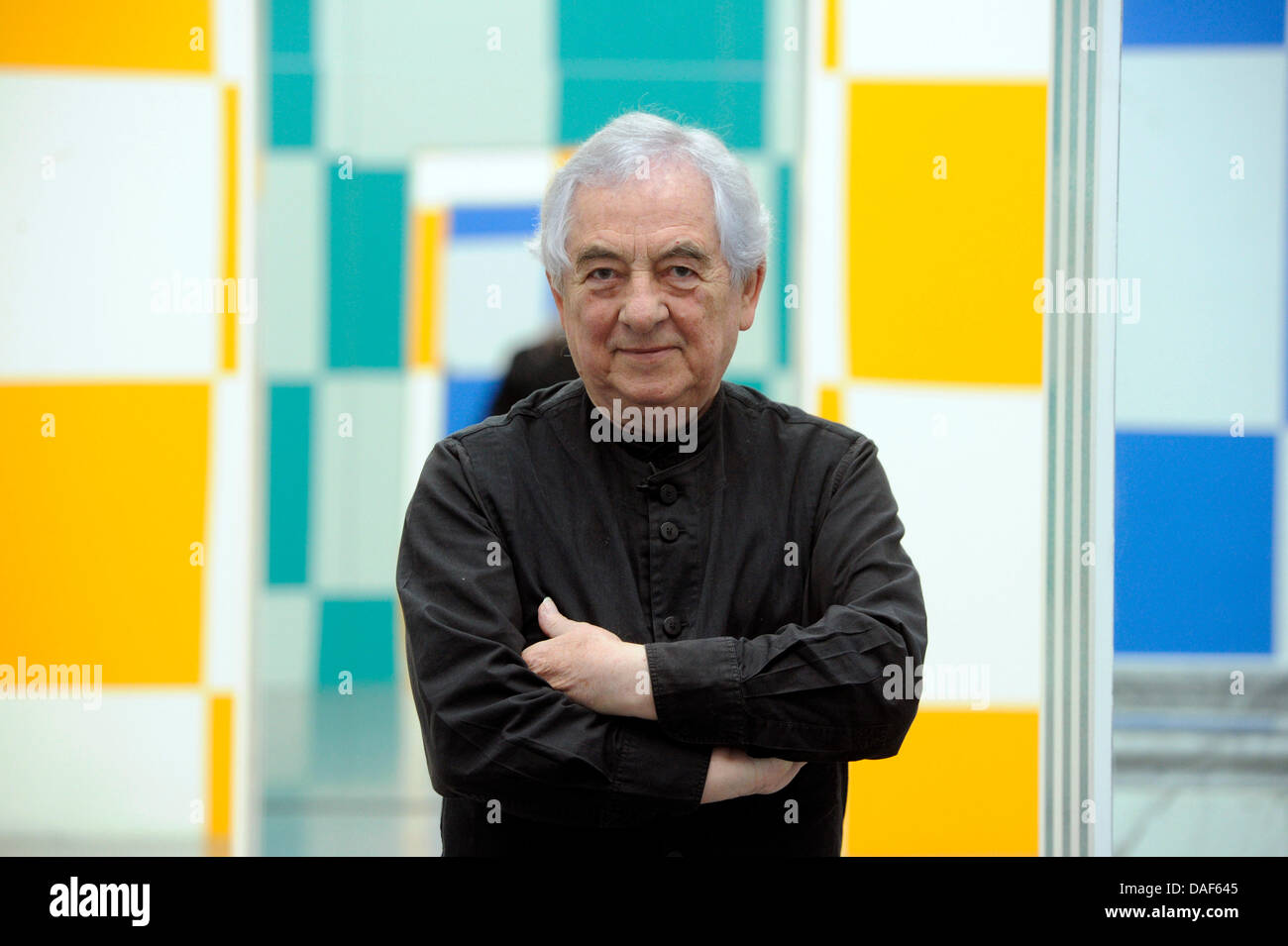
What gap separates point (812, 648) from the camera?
1.59 m

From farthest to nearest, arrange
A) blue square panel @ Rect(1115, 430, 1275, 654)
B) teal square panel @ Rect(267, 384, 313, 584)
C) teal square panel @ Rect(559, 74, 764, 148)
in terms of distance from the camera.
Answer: teal square panel @ Rect(267, 384, 313, 584), teal square panel @ Rect(559, 74, 764, 148), blue square panel @ Rect(1115, 430, 1275, 654)

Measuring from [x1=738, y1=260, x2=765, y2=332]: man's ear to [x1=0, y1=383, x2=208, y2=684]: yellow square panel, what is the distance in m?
1.89

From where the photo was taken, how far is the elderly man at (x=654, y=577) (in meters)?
1.57

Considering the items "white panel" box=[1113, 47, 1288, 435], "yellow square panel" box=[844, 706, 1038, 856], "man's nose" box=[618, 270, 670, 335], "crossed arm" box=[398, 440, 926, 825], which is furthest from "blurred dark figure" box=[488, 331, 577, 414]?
"crossed arm" box=[398, 440, 926, 825]

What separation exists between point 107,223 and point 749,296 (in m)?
2.10

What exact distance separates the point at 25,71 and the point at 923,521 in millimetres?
2519

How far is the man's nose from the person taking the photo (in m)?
1.65

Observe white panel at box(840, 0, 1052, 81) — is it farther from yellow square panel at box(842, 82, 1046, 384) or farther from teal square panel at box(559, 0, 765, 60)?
teal square panel at box(559, 0, 765, 60)

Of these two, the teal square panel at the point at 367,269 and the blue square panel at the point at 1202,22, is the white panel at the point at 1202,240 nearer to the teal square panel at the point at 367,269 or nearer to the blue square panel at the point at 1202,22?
the blue square panel at the point at 1202,22

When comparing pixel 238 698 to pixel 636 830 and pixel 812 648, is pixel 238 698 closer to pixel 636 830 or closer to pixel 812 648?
pixel 636 830

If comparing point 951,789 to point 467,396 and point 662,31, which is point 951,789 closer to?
point 467,396

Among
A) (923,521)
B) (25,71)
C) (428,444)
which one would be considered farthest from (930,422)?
(25,71)
